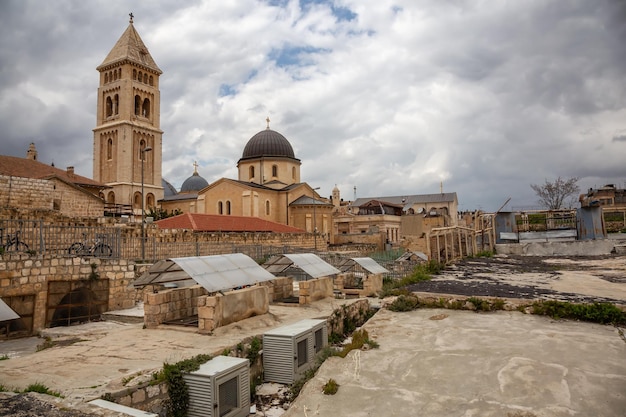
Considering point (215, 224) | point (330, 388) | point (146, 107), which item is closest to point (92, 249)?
point (330, 388)

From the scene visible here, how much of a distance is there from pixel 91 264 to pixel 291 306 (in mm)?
6167

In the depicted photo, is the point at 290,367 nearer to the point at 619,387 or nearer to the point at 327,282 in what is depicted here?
the point at 619,387

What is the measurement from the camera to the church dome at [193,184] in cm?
6209

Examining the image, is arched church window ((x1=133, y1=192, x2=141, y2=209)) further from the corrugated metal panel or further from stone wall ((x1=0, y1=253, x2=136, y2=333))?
the corrugated metal panel

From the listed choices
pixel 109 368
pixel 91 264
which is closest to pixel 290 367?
pixel 109 368

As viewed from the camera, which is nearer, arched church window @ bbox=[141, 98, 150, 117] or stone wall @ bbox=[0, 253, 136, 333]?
stone wall @ bbox=[0, 253, 136, 333]

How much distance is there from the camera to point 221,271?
976cm

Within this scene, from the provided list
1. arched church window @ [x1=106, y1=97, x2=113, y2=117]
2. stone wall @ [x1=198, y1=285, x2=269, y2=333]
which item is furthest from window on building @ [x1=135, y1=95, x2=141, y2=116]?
stone wall @ [x1=198, y1=285, x2=269, y2=333]

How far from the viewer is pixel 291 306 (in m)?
12.2

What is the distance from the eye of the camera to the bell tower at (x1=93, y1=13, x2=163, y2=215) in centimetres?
4934

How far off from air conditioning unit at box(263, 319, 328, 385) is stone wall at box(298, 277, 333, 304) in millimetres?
4214

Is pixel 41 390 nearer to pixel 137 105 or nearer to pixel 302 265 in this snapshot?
pixel 302 265

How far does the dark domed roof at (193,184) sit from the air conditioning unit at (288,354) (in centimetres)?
5710

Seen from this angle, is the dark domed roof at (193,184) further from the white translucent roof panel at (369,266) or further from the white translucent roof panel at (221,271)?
the white translucent roof panel at (221,271)
